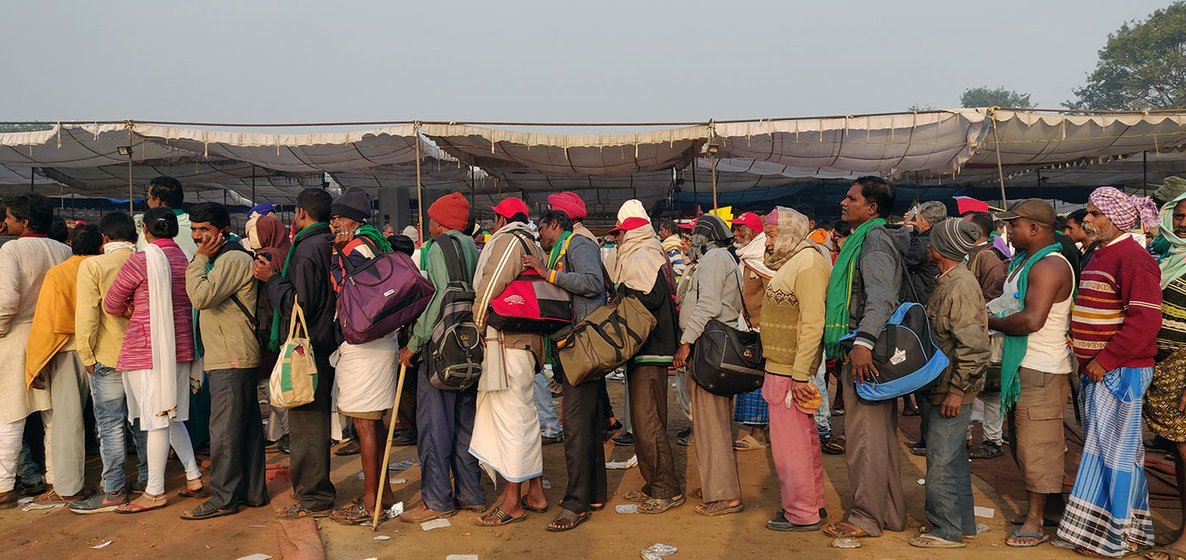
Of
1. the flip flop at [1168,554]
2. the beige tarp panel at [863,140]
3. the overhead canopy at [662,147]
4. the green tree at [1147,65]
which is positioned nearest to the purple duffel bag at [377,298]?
the flip flop at [1168,554]

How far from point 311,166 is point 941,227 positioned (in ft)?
31.4

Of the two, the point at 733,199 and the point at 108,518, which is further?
the point at 733,199

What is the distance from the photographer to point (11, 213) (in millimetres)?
5250

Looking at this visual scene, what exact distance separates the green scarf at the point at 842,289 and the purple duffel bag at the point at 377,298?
2.36 meters

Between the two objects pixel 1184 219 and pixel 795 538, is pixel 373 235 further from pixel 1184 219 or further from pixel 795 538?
pixel 1184 219

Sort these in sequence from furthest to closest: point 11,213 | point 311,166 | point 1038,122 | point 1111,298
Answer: point 311,166, point 1038,122, point 11,213, point 1111,298

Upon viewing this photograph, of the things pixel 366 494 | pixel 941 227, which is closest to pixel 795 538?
pixel 941 227

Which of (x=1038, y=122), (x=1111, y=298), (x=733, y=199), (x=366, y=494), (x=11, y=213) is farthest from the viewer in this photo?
(x=733, y=199)

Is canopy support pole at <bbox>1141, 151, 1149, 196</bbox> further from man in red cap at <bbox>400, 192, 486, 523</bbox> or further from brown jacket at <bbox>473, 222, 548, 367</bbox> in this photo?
man in red cap at <bbox>400, 192, 486, 523</bbox>

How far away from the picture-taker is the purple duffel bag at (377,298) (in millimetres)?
4375

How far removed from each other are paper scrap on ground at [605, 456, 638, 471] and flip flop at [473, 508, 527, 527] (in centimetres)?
135

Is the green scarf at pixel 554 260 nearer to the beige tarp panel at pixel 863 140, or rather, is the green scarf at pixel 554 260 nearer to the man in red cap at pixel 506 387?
the man in red cap at pixel 506 387

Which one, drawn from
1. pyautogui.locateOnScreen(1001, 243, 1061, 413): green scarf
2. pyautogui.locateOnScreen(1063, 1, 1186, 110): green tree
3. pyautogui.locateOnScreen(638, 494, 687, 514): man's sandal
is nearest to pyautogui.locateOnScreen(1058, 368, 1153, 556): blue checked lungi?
pyautogui.locateOnScreen(1001, 243, 1061, 413): green scarf

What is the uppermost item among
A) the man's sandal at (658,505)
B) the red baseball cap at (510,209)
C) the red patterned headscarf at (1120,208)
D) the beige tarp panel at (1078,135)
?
the beige tarp panel at (1078,135)
